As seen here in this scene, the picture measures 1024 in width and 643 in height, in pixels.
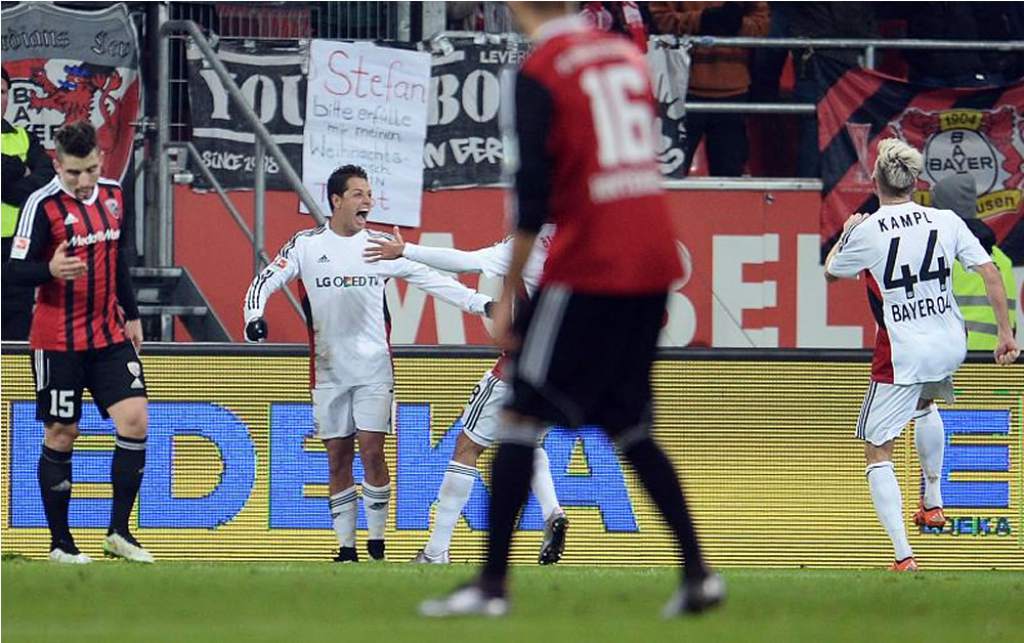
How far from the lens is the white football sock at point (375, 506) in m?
11.7

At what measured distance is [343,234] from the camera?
38.6 ft

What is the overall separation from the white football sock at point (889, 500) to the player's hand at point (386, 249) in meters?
2.70

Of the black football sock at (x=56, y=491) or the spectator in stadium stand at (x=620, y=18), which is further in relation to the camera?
the spectator in stadium stand at (x=620, y=18)

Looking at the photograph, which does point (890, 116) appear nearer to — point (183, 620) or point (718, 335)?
point (718, 335)

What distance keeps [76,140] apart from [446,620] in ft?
14.5

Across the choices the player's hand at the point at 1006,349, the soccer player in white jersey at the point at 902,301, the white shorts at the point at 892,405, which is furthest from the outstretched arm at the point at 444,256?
the player's hand at the point at 1006,349

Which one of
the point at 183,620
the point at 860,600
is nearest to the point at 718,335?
the point at 860,600

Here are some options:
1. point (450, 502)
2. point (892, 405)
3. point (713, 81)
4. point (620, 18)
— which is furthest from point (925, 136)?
point (450, 502)

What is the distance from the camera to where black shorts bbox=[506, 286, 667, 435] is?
248 inches

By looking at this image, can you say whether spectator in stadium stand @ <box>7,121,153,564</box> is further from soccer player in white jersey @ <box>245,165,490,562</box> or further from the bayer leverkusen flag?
the bayer leverkusen flag

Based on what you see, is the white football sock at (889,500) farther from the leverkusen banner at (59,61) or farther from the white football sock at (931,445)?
the leverkusen banner at (59,61)

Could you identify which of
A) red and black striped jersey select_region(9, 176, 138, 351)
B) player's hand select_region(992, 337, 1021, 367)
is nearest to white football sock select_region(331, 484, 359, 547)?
red and black striped jersey select_region(9, 176, 138, 351)

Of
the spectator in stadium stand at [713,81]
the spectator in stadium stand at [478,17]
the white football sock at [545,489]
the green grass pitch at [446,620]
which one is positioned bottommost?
the white football sock at [545,489]

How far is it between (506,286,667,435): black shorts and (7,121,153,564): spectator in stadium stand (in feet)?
13.8
